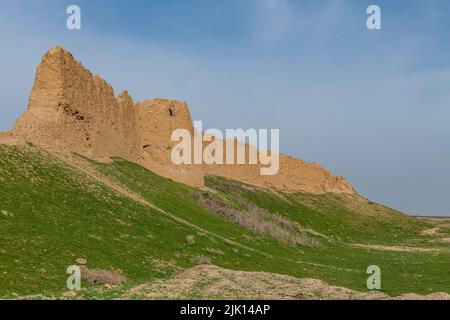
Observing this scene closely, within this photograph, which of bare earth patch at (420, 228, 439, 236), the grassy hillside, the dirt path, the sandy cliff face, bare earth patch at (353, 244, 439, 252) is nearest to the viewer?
the dirt path

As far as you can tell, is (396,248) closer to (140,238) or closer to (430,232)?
(430,232)

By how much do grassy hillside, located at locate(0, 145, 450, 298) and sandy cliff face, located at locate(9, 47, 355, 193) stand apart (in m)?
2.73

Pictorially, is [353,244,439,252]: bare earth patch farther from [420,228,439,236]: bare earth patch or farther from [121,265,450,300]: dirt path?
[121,265,450,300]: dirt path

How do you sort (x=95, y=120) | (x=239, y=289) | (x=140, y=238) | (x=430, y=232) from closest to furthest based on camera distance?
(x=239, y=289)
(x=140, y=238)
(x=95, y=120)
(x=430, y=232)

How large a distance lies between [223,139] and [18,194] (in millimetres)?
61807

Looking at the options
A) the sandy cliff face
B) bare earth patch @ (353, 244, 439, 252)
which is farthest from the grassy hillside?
the sandy cliff face

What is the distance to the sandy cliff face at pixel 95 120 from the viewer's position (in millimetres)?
43094

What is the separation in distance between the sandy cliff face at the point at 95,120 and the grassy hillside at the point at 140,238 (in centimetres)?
273

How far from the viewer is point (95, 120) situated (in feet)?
161

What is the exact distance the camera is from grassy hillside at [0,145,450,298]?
24.8m

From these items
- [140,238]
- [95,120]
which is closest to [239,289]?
[140,238]

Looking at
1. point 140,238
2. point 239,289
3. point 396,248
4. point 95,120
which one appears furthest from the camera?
point 396,248

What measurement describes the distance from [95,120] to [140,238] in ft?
66.4
